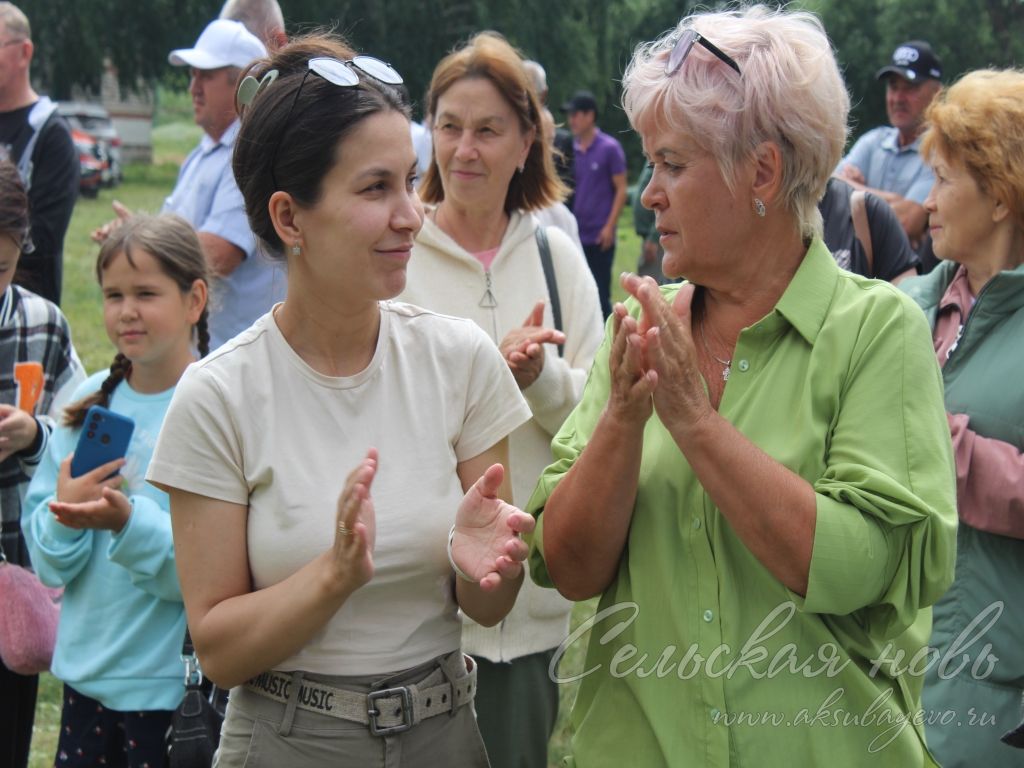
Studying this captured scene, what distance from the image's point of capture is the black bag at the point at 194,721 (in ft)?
9.23

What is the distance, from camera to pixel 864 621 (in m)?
2.23

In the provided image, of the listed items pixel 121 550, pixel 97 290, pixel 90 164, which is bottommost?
pixel 90 164

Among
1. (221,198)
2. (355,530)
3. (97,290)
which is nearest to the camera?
(355,530)

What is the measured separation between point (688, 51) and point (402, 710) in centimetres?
138

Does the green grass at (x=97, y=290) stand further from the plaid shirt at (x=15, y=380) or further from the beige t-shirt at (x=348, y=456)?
the beige t-shirt at (x=348, y=456)

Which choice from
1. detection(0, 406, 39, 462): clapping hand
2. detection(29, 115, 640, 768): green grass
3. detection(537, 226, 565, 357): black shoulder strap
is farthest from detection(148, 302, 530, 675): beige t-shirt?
detection(29, 115, 640, 768): green grass

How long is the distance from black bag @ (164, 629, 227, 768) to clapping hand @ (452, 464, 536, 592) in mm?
822

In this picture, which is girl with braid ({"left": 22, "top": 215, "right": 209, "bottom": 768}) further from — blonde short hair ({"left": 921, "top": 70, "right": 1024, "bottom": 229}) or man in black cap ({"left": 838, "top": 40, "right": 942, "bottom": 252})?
man in black cap ({"left": 838, "top": 40, "right": 942, "bottom": 252})

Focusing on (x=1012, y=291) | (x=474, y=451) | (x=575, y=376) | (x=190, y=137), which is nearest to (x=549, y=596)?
(x=575, y=376)

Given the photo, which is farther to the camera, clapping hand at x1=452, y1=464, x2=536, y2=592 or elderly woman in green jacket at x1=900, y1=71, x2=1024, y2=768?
elderly woman in green jacket at x1=900, y1=71, x2=1024, y2=768

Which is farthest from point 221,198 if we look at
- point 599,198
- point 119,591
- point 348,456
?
point 599,198

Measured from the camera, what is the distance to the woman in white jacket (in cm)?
337

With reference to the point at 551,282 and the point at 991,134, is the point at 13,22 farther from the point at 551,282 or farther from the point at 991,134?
the point at 991,134

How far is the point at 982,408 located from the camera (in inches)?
125
